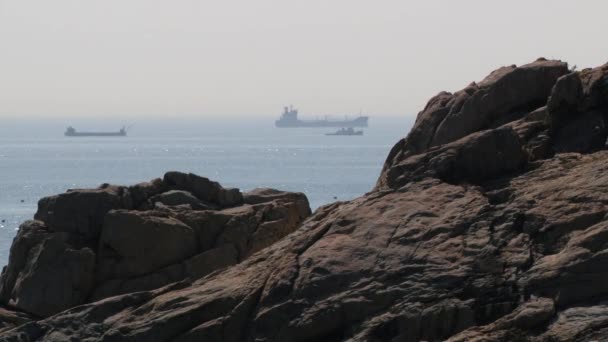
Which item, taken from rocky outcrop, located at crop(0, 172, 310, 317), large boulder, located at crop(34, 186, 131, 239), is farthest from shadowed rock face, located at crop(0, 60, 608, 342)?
large boulder, located at crop(34, 186, 131, 239)

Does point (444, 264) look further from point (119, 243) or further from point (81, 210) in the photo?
point (81, 210)

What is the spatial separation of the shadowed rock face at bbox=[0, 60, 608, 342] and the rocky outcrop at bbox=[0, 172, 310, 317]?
484 cm

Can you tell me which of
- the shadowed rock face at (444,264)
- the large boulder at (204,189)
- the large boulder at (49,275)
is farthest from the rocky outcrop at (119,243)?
the shadowed rock face at (444,264)

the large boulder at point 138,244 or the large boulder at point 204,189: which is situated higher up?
the large boulder at point 204,189

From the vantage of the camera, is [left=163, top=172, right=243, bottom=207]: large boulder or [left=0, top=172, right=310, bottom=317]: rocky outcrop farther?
[left=163, top=172, right=243, bottom=207]: large boulder

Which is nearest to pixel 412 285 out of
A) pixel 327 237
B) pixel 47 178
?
pixel 327 237

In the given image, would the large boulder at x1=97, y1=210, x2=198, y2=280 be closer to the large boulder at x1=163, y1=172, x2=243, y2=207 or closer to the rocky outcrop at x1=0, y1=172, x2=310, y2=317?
the rocky outcrop at x1=0, y1=172, x2=310, y2=317

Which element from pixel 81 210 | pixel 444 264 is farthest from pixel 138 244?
pixel 444 264

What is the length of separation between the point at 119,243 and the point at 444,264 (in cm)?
1161

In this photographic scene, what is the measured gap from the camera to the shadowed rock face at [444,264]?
2552 cm

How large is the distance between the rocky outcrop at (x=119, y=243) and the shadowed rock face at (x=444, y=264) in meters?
4.84

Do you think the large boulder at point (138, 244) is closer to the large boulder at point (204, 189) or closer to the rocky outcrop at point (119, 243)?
the rocky outcrop at point (119, 243)

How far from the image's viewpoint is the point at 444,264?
1057 inches

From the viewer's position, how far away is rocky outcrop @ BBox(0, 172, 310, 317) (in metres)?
35.7
